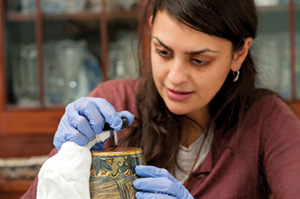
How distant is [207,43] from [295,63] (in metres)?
1.04

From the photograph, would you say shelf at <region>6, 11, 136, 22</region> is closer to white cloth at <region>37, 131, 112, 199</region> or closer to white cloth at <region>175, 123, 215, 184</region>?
white cloth at <region>175, 123, 215, 184</region>

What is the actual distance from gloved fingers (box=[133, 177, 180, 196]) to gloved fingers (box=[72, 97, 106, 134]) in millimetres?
159

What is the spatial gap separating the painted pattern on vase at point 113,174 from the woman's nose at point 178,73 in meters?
0.29

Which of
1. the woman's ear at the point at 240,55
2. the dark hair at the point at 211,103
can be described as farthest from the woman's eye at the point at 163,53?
the woman's ear at the point at 240,55

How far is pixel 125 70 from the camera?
2062 mm

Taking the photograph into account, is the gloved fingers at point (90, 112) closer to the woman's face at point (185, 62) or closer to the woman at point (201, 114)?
the woman at point (201, 114)

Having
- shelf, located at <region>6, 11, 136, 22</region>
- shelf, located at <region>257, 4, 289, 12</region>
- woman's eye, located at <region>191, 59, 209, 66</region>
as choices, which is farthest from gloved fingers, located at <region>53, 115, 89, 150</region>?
shelf, located at <region>257, 4, 289, 12</region>

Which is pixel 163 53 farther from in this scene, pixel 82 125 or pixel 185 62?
pixel 82 125

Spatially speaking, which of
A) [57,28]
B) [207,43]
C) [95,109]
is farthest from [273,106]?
[57,28]

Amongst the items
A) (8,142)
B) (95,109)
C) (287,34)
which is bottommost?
(8,142)

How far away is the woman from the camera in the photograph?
3.38 feet

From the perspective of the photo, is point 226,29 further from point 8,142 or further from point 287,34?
point 8,142

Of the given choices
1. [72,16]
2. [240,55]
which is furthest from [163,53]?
[72,16]

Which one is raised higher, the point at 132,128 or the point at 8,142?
the point at 132,128
